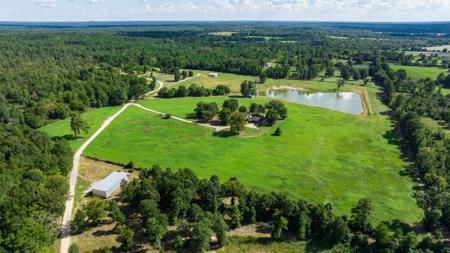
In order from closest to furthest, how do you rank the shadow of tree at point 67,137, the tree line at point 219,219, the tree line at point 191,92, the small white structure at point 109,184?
the tree line at point 219,219 → the small white structure at point 109,184 → the shadow of tree at point 67,137 → the tree line at point 191,92

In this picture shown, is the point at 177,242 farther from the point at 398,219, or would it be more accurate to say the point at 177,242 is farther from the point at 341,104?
the point at 341,104

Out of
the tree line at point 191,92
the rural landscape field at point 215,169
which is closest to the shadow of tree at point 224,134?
the rural landscape field at point 215,169

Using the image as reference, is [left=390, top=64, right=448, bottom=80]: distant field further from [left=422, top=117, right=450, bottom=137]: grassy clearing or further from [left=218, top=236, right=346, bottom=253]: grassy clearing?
[left=218, top=236, right=346, bottom=253]: grassy clearing

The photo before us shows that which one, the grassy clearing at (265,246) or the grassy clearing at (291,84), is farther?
the grassy clearing at (291,84)

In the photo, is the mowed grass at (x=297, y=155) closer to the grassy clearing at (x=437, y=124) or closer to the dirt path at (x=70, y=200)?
the dirt path at (x=70, y=200)

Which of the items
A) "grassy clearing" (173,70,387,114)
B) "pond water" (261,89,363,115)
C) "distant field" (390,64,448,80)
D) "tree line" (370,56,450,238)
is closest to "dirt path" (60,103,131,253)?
"tree line" (370,56,450,238)

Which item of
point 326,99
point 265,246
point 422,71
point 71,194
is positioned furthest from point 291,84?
point 265,246
